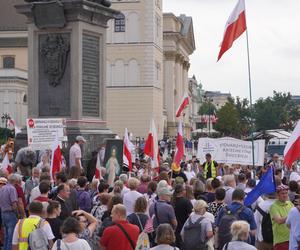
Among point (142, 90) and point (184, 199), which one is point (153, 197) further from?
point (142, 90)

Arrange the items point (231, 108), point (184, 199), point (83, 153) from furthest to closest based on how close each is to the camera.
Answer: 1. point (231, 108)
2. point (83, 153)
3. point (184, 199)

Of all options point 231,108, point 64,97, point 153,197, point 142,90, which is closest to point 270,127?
point 231,108

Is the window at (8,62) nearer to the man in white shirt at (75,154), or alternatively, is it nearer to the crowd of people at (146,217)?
the man in white shirt at (75,154)

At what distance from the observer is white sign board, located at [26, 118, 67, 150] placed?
18812mm

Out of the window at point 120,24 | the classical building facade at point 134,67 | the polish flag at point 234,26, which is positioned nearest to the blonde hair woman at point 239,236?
the polish flag at point 234,26

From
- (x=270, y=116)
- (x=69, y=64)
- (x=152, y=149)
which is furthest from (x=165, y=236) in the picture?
(x=270, y=116)

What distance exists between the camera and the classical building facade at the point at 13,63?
94.0 meters

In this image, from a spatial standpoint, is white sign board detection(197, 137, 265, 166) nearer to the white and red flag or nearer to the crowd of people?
the crowd of people

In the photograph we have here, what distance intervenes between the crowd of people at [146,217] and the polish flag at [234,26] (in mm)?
3309

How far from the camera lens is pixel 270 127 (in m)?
125

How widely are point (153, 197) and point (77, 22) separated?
9333mm

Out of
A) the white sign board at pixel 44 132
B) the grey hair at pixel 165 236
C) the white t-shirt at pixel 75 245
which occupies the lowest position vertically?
the white t-shirt at pixel 75 245

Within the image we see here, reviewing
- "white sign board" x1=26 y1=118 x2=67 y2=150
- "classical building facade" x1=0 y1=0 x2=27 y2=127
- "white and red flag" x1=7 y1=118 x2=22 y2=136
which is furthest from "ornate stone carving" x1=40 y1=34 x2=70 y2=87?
"classical building facade" x1=0 y1=0 x2=27 y2=127

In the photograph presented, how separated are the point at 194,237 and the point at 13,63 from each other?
3530 inches
